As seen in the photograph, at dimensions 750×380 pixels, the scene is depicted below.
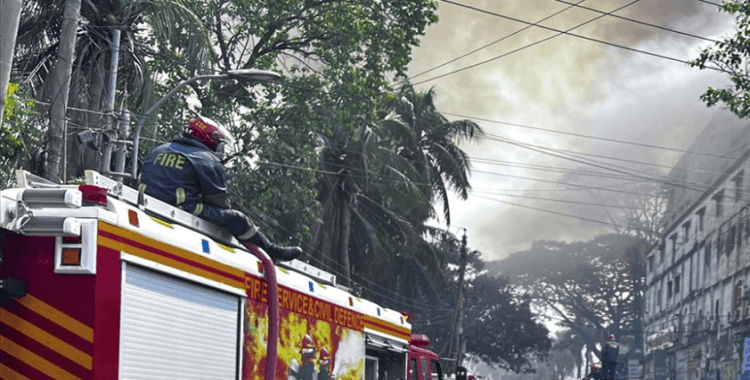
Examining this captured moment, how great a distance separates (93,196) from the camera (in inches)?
213

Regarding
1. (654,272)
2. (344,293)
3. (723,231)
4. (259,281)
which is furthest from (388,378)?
(654,272)

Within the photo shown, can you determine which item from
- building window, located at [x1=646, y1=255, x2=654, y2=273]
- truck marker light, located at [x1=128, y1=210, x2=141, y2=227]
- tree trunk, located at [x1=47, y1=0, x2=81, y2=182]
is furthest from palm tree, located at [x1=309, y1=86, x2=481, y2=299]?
building window, located at [x1=646, y1=255, x2=654, y2=273]

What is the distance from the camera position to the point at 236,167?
85.9 ft

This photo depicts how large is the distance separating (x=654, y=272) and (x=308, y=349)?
88.6 meters

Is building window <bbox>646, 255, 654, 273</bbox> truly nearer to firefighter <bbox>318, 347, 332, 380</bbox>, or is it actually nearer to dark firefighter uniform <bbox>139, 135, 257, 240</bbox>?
firefighter <bbox>318, 347, 332, 380</bbox>

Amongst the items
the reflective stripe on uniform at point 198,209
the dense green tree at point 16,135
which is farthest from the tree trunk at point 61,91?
the reflective stripe on uniform at point 198,209

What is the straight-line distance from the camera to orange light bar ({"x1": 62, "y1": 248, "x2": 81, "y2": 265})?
17.0 ft

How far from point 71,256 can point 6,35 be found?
2.29m

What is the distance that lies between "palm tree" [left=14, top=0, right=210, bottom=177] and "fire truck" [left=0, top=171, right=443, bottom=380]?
42.9ft

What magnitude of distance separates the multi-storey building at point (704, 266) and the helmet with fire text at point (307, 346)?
55.5m

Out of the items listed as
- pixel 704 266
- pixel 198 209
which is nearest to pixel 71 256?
pixel 198 209

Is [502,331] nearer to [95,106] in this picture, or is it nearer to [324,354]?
[95,106]

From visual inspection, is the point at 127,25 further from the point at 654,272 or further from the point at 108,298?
the point at 654,272

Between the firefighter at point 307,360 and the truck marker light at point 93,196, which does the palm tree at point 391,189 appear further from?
the truck marker light at point 93,196
